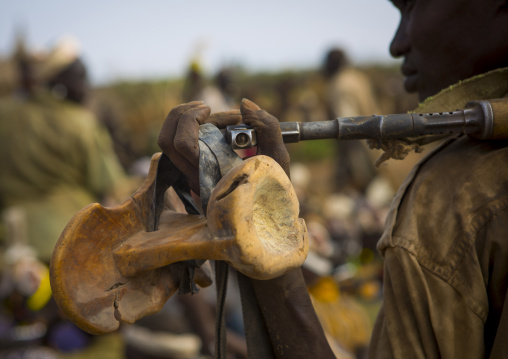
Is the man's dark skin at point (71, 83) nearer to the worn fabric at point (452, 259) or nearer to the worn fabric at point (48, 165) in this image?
the worn fabric at point (48, 165)

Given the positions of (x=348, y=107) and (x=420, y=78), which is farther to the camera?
(x=348, y=107)

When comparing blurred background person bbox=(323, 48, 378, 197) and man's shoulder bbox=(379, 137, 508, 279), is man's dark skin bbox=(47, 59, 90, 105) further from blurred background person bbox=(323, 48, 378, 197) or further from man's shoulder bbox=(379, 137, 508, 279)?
man's shoulder bbox=(379, 137, 508, 279)

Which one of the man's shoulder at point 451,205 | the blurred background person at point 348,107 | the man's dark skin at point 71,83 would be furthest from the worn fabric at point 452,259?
the blurred background person at point 348,107

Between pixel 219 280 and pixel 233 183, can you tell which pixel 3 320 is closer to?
pixel 219 280

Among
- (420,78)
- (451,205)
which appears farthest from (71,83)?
(451,205)

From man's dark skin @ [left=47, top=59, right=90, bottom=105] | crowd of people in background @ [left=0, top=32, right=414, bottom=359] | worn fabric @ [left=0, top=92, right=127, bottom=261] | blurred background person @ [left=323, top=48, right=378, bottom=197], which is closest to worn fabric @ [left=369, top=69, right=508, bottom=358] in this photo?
crowd of people in background @ [left=0, top=32, right=414, bottom=359]

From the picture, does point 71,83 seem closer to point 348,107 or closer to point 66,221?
point 66,221

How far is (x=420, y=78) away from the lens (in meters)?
1.61

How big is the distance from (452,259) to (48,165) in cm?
520

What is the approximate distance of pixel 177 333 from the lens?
3.95 metres

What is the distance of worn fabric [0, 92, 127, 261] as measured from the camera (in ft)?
18.5

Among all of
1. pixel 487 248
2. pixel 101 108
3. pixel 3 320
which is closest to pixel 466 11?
pixel 487 248

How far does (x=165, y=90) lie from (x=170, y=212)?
1479cm

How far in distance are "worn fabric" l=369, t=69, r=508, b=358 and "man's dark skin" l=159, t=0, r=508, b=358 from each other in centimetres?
8
